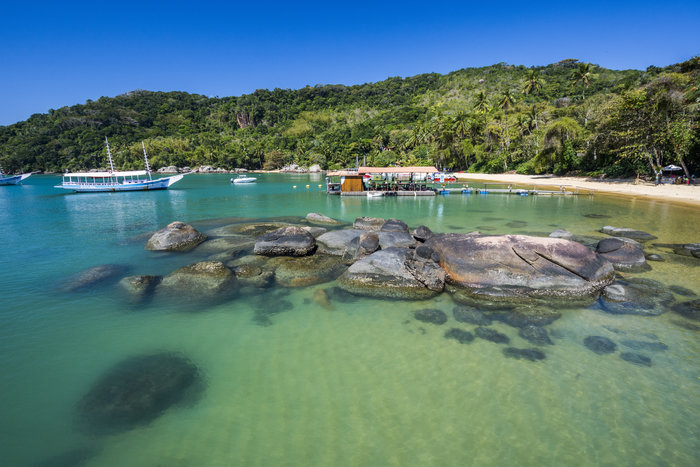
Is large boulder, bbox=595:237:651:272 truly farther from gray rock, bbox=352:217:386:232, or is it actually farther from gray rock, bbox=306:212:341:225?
gray rock, bbox=306:212:341:225

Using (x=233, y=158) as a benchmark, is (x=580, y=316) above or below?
below

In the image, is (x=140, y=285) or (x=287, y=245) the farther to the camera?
(x=287, y=245)

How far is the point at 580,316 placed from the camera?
8516 millimetres

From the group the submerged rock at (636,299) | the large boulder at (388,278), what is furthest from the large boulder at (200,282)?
the submerged rock at (636,299)

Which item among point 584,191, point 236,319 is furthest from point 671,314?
point 584,191

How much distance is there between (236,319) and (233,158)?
12398 cm

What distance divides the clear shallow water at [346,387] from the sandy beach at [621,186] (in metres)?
27.1

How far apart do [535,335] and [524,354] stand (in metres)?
0.98

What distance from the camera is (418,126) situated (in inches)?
3676

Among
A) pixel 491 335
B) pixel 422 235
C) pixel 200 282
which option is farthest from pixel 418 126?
pixel 491 335

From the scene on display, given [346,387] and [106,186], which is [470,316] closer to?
[346,387]

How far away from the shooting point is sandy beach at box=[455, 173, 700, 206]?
2980 cm

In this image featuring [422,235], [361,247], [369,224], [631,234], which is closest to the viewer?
[361,247]

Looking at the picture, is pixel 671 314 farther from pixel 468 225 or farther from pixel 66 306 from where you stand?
pixel 66 306
